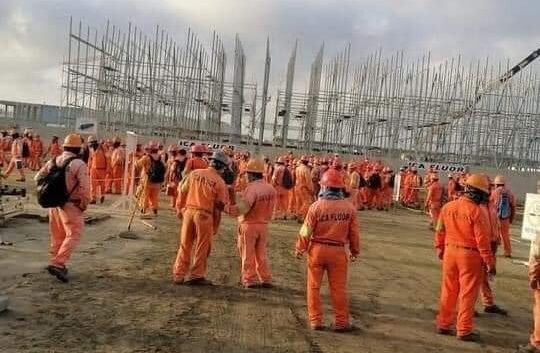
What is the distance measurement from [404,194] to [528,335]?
23790 mm

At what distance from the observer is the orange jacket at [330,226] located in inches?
281

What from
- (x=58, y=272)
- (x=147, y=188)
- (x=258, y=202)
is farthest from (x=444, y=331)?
(x=147, y=188)

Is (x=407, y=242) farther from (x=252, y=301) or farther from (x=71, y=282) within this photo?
(x=71, y=282)

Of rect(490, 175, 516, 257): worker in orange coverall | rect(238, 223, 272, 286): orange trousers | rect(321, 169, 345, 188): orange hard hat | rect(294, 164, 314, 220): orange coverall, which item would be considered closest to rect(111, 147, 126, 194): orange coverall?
rect(294, 164, 314, 220): orange coverall

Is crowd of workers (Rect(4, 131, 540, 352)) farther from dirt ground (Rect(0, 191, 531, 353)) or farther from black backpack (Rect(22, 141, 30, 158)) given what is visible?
black backpack (Rect(22, 141, 30, 158))

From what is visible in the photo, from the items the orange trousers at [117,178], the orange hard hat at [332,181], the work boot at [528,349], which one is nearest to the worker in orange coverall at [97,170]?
the orange trousers at [117,178]

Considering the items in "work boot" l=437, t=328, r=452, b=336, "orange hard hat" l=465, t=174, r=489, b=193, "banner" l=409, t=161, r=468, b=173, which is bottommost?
"work boot" l=437, t=328, r=452, b=336

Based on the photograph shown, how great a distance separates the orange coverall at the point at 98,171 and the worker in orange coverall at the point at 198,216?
1009 cm

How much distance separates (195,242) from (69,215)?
1.71 m

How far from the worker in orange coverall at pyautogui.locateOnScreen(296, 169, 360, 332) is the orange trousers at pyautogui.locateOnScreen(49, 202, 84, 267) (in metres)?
3.10

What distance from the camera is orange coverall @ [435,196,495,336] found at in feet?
23.7

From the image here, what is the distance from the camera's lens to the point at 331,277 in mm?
7160

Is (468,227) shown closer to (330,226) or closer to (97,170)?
(330,226)

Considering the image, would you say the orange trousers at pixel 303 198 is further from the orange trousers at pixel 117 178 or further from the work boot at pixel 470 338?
the work boot at pixel 470 338
